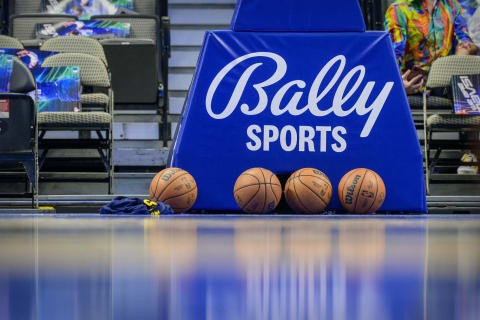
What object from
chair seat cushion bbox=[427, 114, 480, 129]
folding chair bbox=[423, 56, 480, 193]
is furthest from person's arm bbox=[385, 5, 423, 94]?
chair seat cushion bbox=[427, 114, 480, 129]

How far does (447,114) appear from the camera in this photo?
555 centimetres

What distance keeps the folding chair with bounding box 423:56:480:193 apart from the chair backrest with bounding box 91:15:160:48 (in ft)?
A: 11.2

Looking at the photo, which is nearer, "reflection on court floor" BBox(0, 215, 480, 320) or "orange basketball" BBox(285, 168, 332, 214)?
"reflection on court floor" BBox(0, 215, 480, 320)

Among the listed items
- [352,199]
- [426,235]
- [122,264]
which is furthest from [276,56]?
[122,264]

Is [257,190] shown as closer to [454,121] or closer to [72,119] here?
[72,119]

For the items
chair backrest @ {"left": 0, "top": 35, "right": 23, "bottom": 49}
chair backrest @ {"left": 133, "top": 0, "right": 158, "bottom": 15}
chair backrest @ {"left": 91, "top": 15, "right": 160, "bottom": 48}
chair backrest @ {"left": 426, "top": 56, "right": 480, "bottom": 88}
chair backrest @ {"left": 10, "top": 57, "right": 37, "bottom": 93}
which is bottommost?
chair backrest @ {"left": 10, "top": 57, "right": 37, "bottom": 93}

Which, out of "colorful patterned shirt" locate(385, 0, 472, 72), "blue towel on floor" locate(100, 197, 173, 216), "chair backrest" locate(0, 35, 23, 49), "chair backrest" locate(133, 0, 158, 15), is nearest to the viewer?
"blue towel on floor" locate(100, 197, 173, 216)

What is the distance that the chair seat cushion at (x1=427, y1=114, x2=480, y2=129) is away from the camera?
5.55 metres

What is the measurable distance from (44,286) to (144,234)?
105 centimetres

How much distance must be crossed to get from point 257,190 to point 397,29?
3.42 meters

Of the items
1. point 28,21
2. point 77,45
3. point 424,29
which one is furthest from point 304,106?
point 28,21

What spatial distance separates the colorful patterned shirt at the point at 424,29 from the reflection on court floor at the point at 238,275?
445 centimetres

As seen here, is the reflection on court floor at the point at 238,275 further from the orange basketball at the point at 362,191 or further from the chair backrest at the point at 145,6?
the chair backrest at the point at 145,6

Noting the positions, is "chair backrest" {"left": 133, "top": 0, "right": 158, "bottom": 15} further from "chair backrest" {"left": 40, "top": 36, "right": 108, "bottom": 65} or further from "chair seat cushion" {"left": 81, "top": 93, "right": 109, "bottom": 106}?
"chair seat cushion" {"left": 81, "top": 93, "right": 109, "bottom": 106}
